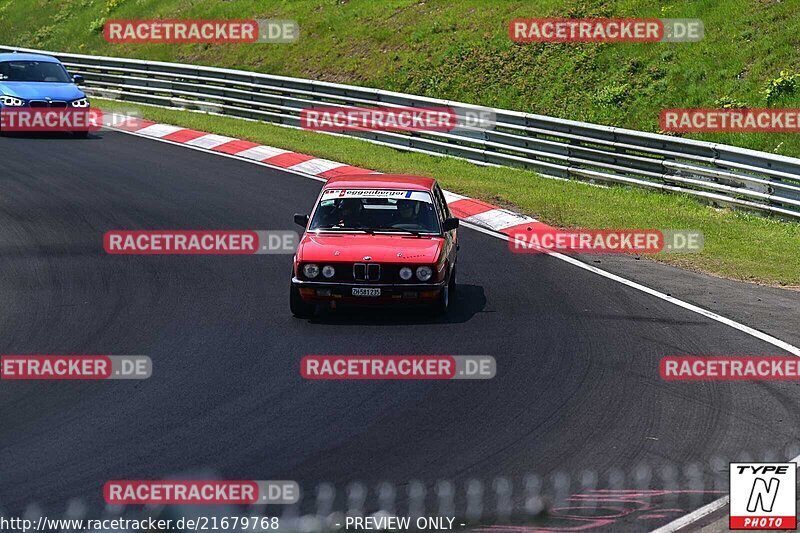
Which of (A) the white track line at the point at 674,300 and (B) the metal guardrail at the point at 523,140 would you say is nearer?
(A) the white track line at the point at 674,300

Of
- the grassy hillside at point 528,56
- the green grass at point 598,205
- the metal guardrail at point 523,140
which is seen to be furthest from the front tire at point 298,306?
the grassy hillside at point 528,56

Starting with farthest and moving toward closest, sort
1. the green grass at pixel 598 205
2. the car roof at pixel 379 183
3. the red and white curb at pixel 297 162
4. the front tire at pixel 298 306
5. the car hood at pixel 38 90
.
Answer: the car hood at pixel 38 90
the red and white curb at pixel 297 162
the green grass at pixel 598 205
the car roof at pixel 379 183
the front tire at pixel 298 306

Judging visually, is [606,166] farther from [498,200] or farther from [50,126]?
[50,126]

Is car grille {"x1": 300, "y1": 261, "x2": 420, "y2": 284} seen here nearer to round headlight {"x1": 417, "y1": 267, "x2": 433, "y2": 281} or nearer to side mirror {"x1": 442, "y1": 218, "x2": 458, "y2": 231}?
round headlight {"x1": 417, "y1": 267, "x2": 433, "y2": 281}

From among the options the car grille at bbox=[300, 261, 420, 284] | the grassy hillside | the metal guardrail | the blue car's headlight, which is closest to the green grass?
the metal guardrail

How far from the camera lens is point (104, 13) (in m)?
37.0

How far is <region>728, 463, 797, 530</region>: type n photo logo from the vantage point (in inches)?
304

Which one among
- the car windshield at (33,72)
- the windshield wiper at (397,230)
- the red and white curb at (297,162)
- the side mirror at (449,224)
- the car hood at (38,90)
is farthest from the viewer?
the car windshield at (33,72)

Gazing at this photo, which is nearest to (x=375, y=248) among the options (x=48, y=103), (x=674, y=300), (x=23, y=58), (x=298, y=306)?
(x=298, y=306)

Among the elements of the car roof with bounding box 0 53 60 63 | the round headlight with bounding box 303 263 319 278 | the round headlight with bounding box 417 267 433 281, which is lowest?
the round headlight with bounding box 417 267 433 281

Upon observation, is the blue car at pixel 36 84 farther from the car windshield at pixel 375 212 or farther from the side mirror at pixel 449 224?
the side mirror at pixel 449 224

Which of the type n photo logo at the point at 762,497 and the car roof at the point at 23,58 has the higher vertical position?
the car roof at the point at 23,58

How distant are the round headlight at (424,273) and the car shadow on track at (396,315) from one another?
1.68 ft

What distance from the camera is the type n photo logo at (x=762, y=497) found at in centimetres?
772
